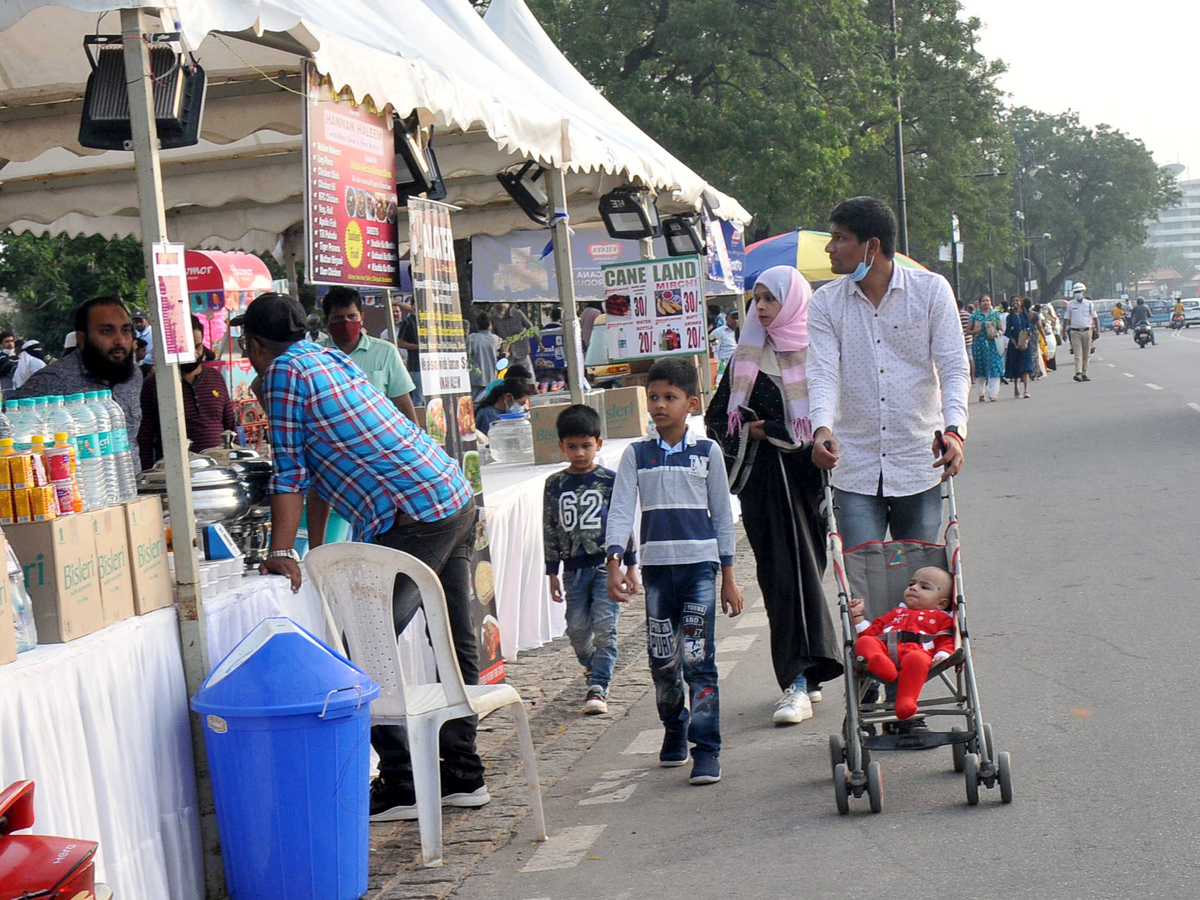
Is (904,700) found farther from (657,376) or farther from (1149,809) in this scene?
(657,376)

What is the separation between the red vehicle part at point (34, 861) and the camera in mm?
3066

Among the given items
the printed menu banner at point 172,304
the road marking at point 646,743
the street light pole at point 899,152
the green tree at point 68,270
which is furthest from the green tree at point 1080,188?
the printed menu banner at point 172,304

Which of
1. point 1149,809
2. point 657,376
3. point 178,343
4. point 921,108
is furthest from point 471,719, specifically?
point 921,108

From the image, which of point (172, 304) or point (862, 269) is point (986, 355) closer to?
point (862, 269)

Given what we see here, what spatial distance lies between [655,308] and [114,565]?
7629 mm

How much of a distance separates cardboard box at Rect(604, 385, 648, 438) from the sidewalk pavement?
7.66ft

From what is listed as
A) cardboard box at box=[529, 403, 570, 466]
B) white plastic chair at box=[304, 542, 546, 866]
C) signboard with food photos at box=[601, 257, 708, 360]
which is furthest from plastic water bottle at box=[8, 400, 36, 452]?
signboard with food photos at box=[601, 257, 708, 360]

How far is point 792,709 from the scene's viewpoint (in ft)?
21.0

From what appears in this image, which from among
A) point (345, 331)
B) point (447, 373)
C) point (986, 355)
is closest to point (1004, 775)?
point (447, 373)

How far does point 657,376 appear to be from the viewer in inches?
222

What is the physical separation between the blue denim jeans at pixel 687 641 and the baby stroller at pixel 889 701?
0.58m

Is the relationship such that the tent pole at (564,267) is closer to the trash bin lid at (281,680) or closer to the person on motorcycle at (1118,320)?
the trash bin lid at (281,680)

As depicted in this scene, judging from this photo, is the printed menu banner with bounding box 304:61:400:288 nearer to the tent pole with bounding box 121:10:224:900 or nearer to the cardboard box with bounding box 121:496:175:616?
the tent pole with bounding box 121:10:224:900

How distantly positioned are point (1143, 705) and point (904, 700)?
175 cm
